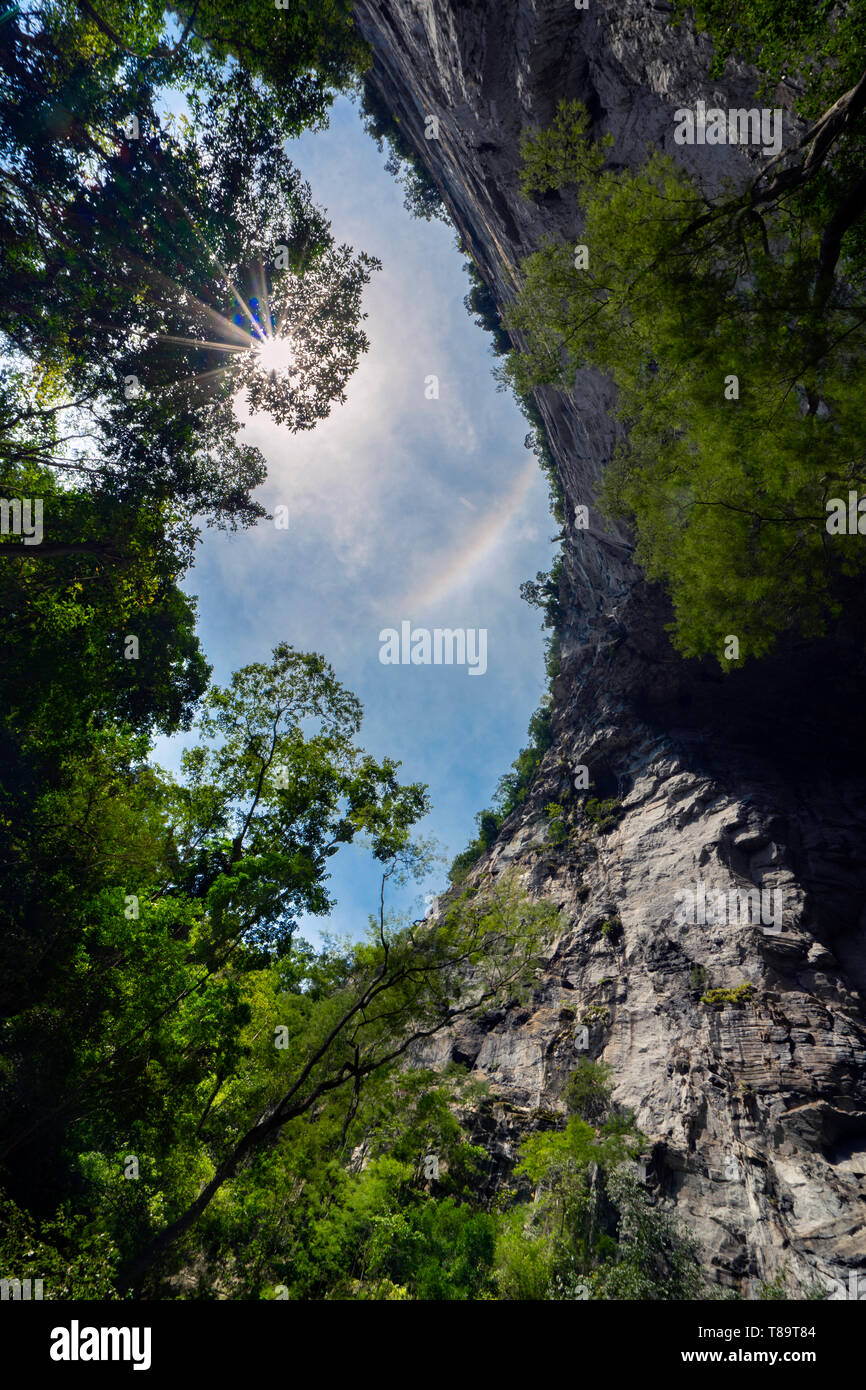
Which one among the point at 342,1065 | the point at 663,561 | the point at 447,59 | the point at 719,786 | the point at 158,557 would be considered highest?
the point at 447,59

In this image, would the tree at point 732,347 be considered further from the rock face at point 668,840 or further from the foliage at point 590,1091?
the foliage at point 590,1091

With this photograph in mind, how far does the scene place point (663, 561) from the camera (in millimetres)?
9062

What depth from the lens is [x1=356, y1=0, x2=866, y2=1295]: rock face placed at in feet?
34.5

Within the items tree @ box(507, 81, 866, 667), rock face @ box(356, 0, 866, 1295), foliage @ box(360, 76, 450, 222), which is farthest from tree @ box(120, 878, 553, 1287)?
foliage @ box(360, 76, 450, 222)

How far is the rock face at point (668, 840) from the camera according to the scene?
1052 centimetres

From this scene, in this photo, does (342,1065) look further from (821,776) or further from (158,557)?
(821,776)

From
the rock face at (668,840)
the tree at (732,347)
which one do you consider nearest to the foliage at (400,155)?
the rock face at (668,840)

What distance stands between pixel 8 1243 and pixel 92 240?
54.7ft

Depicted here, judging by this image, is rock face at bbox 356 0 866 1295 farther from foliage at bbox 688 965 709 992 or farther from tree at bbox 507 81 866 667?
tree at bbox 507 81 866 667

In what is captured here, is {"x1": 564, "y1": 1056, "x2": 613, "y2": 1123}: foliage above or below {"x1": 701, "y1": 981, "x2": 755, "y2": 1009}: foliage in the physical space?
below

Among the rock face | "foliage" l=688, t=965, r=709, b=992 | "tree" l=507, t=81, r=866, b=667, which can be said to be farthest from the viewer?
"foliage" l=688, t=965, r=709, b=992

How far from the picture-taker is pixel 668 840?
1969cm

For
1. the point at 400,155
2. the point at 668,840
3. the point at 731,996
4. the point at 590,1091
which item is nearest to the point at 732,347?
the point at 731,996
